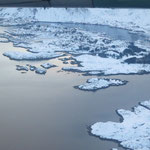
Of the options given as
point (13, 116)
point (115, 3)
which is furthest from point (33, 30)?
point (115, 3)

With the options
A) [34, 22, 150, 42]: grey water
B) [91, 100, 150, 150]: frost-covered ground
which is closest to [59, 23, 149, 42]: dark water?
[34, 22, 150, 42]: grey water

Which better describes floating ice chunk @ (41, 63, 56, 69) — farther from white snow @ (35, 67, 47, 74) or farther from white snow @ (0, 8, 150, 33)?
white snow @ (0, 8, 150, 33)

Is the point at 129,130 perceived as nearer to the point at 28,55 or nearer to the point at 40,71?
the point at 40,71

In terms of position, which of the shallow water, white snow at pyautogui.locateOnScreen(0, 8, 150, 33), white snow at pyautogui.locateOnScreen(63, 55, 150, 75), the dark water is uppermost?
white snow at pyautogui.locateOnScreen(0, 8, 150, 33)

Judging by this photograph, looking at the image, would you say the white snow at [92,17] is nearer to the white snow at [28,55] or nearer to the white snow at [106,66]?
the white snow at [28,55]

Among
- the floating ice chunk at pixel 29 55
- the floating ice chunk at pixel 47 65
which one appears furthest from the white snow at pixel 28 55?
the floating ice chunk at pixel 47 65

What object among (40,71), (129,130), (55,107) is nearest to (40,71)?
(40,71)

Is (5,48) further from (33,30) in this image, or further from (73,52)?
(33,30)
